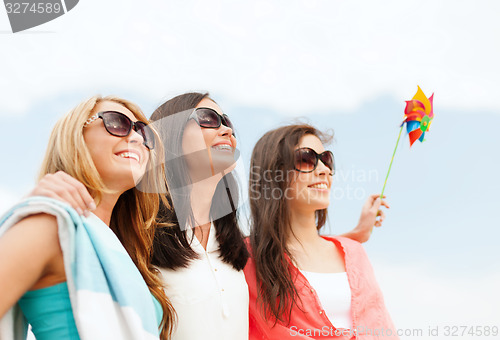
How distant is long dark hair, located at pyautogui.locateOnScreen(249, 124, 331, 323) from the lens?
12.2 feet

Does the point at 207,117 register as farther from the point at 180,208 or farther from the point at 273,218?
the point at 273,218

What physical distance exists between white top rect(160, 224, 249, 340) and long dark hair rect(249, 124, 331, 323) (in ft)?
1.06

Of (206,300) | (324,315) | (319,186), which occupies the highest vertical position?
(319,186)

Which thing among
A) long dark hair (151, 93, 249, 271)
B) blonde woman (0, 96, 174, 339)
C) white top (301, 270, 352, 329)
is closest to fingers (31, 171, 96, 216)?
blonde woman (0, 96, 174, 339)

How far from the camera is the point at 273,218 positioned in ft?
13.4

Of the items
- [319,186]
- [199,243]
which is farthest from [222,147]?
[319,186]

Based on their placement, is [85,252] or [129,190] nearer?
[85,252]

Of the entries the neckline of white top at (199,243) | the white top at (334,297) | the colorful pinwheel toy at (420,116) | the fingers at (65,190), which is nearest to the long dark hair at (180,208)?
the neckline of white top at (199,243)

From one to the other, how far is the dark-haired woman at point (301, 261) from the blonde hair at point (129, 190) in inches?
37.4

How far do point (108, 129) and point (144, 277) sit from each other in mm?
939

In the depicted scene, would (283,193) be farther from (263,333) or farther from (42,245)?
(42,245)

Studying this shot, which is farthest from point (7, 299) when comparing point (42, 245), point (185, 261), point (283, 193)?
point (283, 193)

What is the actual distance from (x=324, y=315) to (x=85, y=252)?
6.80 ft

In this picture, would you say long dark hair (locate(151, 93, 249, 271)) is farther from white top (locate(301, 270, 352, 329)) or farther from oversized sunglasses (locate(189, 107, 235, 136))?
white top (locate(301, 270, 352, 329))
